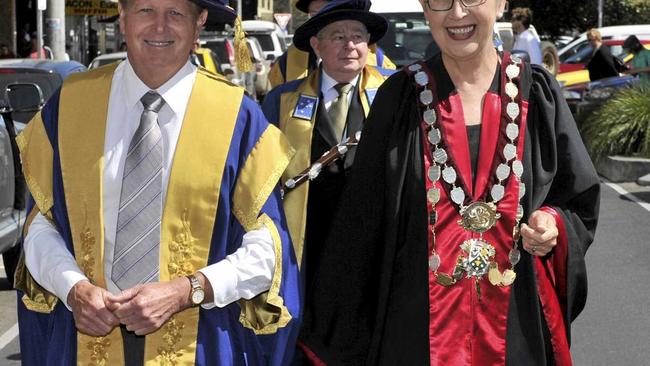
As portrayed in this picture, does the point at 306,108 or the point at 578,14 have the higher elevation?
the point at 306,108

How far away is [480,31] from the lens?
11.7ft

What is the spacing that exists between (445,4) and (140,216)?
39.4 inches

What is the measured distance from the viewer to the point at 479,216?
11.4 feet

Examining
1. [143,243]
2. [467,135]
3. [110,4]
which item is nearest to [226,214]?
[143,243]

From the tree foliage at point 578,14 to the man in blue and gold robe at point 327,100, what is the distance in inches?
1520

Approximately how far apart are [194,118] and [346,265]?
0.59m

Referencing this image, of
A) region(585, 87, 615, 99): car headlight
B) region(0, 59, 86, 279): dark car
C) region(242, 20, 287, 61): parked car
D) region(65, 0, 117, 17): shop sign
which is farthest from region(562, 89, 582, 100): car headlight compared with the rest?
region(242, 20, 287, 61): parked car

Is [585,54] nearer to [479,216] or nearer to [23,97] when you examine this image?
[23,97]

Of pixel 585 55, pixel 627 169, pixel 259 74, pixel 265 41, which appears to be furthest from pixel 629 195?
pixel 265 41

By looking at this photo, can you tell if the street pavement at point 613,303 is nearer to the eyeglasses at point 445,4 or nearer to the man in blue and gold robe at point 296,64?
the man in blue and gold robe at point 296,64

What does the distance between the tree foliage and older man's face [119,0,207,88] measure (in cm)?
4079

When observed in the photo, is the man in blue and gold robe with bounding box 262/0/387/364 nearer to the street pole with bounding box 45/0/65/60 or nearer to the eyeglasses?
the eyeglasses

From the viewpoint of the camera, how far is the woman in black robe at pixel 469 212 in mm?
3514

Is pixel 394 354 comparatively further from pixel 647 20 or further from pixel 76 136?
pixel 647 20
